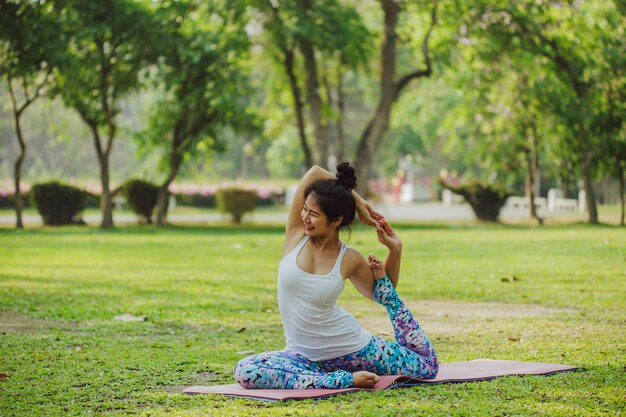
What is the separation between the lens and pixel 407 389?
5.80 metres

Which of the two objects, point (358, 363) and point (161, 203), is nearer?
point (358, 363)

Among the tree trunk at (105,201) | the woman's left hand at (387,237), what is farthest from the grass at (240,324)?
the tree trunk at (105,201)

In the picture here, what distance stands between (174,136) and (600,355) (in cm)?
2136

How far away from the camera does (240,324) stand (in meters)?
8.98

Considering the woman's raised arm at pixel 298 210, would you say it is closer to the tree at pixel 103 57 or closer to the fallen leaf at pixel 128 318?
the fallen leaf at pixel 128 318

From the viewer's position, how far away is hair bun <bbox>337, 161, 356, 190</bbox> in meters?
5.84

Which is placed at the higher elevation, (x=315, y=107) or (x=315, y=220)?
(x=315, y=107)

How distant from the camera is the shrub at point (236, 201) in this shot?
97.7ft

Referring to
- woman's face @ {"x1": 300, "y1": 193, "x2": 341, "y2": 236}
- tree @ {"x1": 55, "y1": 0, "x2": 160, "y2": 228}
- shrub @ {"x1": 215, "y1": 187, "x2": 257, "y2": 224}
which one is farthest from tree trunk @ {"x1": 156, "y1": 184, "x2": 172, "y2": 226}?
woman's face @ {"x1": 300, "y1": 193, "x2": 341, "y2": 236}

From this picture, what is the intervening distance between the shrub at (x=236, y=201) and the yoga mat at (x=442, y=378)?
76.5 feet

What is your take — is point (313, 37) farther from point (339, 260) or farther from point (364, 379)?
point (364, 379)

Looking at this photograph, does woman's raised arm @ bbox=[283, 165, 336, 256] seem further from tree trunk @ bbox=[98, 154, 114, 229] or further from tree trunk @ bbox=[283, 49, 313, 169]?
tree trunk @ bbox=[283, 49, 313, 169]

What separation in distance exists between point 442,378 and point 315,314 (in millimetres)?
899

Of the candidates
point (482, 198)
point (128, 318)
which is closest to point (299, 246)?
point (128, 318)
